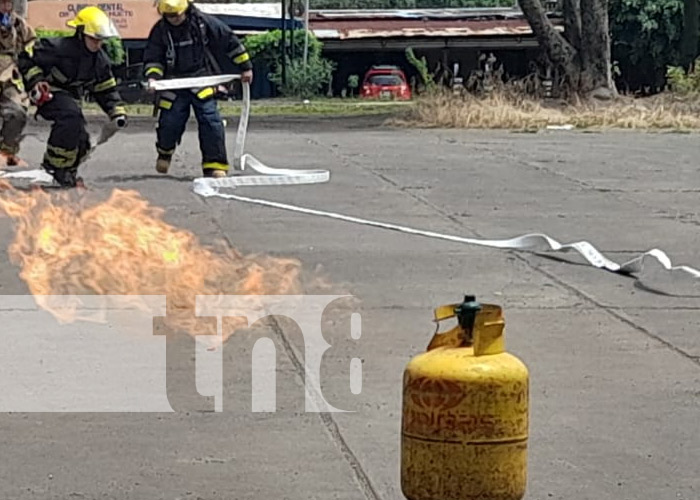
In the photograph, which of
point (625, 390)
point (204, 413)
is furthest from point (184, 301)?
point (625, 390)

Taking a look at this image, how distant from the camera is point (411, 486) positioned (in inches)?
151

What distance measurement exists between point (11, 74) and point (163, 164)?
169cm

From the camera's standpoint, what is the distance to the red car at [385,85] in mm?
44719

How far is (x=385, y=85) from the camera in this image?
45500mm

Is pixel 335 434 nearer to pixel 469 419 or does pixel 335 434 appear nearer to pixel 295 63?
pixel 469 419

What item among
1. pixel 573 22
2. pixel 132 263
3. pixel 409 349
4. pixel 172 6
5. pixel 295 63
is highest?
pixel 172 6

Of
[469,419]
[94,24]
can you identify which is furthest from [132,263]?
[469,419]

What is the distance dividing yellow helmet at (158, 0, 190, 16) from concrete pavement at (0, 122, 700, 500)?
159cm

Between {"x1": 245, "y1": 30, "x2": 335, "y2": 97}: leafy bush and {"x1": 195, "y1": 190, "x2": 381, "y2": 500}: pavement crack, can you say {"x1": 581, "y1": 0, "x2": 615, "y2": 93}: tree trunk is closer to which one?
{"x1": 245, "y1": 30, "x2": 335, "y2": 97}: leafy bush

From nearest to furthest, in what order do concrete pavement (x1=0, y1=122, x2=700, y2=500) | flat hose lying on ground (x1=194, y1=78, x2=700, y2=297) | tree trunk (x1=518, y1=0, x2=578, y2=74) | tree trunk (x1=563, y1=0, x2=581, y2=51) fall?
concrete pavement (x1=0, y1=122, x2=700, y2=500) → flat hose lying on ground (x1=194, y1=78, x2=700, y2=297) → tree trunk (x1=518, y1=0, x2=578, y2=74) → tree trunk (x1=563, y1=0, x2=581, y2=51)

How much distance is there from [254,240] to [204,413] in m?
4.27

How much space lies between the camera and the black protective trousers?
13.0 metres

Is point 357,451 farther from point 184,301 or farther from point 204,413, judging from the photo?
point 184,301

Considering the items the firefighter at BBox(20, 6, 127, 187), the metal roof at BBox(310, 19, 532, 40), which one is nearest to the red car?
the metal roof at BBox(310, 19, 532, 40)
